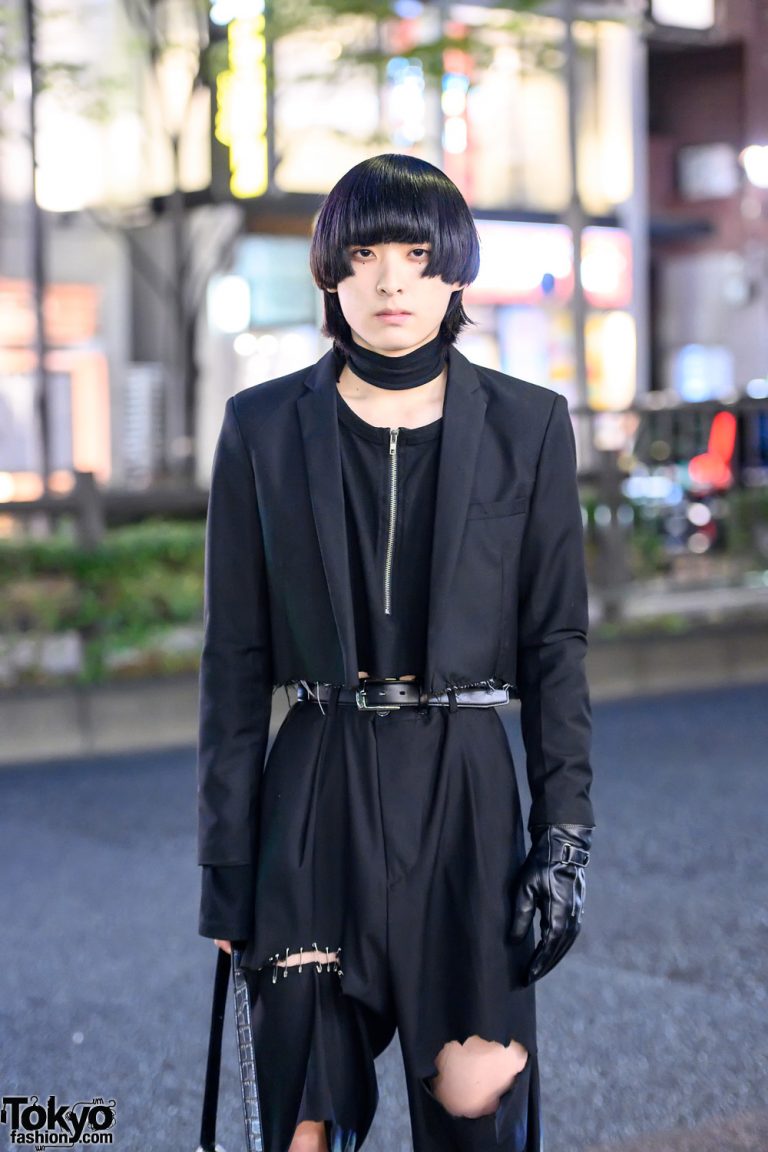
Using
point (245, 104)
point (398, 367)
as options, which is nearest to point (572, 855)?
point (398, 367)

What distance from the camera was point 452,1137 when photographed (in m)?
2.54

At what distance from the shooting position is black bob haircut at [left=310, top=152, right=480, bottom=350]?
8.16ft

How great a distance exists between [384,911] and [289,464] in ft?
2.16

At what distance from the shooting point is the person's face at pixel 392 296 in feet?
8.18

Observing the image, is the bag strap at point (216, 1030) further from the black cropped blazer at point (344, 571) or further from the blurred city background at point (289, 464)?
the blurred city background at point (289, 464)

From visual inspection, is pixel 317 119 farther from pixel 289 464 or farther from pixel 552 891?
pixel 552 891

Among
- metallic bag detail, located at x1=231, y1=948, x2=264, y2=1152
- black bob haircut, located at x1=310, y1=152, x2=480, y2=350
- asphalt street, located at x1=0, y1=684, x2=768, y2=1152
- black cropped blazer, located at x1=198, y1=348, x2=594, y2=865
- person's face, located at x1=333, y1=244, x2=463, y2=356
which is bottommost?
asphalt street, located at x1=0, y1=684, x2=768, y2=1152

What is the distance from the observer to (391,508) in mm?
2521

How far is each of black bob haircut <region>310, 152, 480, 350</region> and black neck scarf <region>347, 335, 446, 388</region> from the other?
0.11m

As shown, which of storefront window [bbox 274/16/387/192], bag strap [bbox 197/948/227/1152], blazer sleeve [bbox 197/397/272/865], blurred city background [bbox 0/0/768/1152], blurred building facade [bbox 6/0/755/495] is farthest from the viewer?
storefront window [bbox 274/16/387/192]

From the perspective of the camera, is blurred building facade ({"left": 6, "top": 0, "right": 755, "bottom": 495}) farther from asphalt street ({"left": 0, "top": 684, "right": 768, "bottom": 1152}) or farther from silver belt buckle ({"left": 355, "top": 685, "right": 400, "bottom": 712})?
silver belt buckle ({"left": 355, "top": 685, "right": 400, "bottom": 712})

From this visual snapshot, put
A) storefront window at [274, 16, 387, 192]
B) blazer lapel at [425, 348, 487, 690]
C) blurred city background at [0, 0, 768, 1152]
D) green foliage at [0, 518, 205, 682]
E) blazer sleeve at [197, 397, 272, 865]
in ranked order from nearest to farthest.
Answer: blazer lapel at [425, 348, 487, 690]
blazer sleeve at [197, 397, 272, 865]
blurred city background at [0, 0, 768, 1152]
green foliage at [0, 518, 205, 682]
storefront window at [274, 16, 387, 192]

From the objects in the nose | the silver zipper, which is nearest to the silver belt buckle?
the silver zipper

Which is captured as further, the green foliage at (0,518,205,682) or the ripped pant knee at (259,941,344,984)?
the green foliage at (0,518,205,682)
